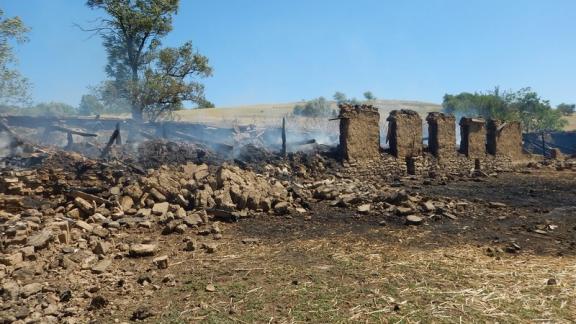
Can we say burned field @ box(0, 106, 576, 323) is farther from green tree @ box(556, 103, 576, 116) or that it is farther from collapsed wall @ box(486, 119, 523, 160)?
green tree @ box(556, 103, 576, 116)

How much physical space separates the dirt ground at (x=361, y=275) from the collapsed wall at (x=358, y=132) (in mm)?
5406

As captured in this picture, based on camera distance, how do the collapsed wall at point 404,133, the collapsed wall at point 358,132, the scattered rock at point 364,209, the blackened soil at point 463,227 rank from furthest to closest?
the collapsed wall at point 404,133, the collapsed wall at point 358,132, the scattered rock at point 364,209, the blackened soil at point 463,227

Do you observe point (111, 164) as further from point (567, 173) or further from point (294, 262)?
point (567, 173)

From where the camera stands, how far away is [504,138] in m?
18.5

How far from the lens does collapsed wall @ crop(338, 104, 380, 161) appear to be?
12.7 meters

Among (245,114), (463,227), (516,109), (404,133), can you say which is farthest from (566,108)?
(463,227)

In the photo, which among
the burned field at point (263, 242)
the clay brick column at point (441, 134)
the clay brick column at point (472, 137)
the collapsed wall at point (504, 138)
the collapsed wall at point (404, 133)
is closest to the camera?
the burned field at point (263, 242)

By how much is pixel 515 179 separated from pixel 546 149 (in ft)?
50.6

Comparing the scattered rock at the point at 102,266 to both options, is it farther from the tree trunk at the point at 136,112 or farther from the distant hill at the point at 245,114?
the distant hill at the point at 245,114

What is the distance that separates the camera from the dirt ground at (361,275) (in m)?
3.79

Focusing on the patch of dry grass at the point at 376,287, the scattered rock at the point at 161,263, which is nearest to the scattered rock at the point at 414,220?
the patch of dry grass at the point at 376,287

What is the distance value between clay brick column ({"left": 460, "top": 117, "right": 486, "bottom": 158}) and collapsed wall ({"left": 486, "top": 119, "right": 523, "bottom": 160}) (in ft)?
2.96

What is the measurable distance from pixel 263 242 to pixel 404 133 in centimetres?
942

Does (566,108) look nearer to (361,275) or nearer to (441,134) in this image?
(441,134)
